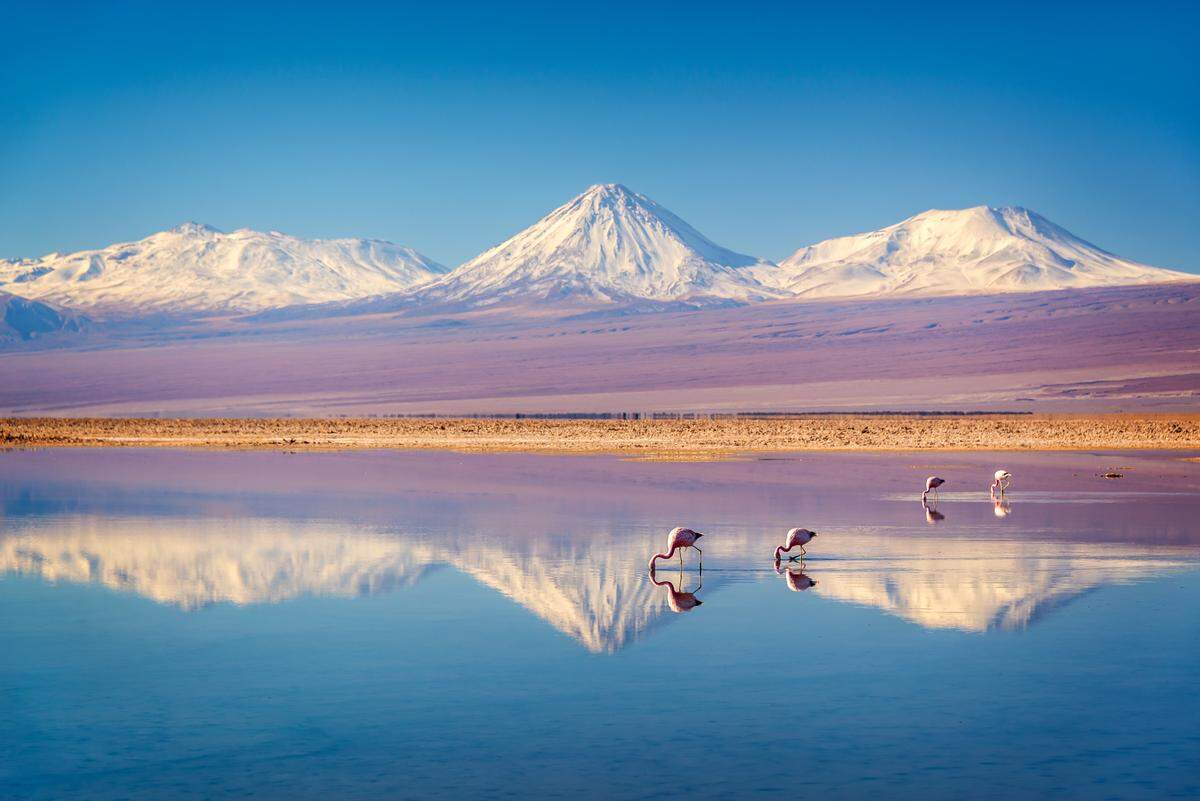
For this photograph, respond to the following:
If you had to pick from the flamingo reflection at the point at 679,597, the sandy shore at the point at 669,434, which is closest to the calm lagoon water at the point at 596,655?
the flamingo reflection at the point at 679,597

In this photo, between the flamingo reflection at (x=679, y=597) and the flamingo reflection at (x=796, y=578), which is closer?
the flamingo reflection at (x=679, y=597)

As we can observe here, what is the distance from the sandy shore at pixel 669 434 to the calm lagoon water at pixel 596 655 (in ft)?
64.0

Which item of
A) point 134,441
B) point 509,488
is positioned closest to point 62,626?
point 509,488

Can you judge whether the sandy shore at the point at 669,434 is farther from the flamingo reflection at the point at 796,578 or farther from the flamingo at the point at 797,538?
the flamingo reflection at the point at 796,578

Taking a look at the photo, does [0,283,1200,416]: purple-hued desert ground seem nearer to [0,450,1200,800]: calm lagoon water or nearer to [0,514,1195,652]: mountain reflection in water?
[0,514,1195,652]: mountain reflection in water

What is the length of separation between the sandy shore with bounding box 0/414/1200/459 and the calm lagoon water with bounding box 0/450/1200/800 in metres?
19.5

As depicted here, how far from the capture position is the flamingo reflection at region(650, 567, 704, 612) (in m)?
12.5

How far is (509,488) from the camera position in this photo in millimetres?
25891

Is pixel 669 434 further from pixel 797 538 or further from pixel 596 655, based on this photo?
pixel 596 655

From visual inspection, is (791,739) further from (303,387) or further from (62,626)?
(303,387)

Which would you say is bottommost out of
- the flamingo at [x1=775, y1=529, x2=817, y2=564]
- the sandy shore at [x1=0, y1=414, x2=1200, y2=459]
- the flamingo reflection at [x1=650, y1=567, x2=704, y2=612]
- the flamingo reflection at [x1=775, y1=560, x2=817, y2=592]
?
the sandy shore at [x1=0, y1=414, x2=1200, y2=459]

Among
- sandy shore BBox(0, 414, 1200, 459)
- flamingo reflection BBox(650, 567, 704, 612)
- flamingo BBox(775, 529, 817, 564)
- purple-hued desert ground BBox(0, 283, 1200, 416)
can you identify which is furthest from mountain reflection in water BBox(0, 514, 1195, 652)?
purple-hued desert ground BBox(0, 283, 1200, 416)

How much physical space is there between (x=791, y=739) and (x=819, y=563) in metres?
7.01

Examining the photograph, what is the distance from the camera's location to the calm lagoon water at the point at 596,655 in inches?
304
